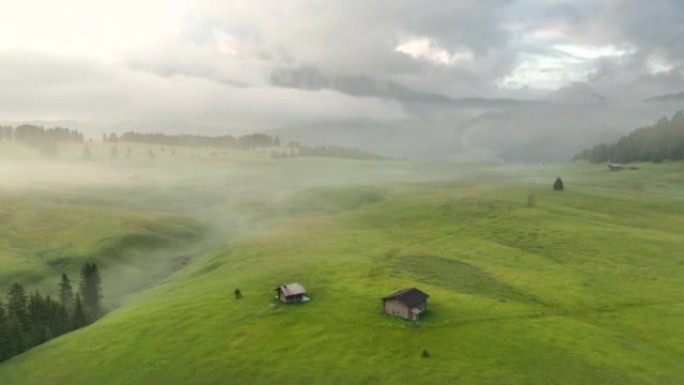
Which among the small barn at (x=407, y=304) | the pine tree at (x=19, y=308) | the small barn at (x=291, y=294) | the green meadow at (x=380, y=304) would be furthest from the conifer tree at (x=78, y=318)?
the small barn at (x=407, y=304)

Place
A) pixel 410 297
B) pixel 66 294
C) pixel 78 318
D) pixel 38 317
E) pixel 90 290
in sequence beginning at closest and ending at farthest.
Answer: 1. pixel 410 297
2. pixel 38 317
3. pixel 78 318
4. pixel 66 294
5. pixel 90 290

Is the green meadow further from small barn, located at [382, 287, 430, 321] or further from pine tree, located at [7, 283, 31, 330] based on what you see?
pine tree, located at [7, 283, 31, 330]

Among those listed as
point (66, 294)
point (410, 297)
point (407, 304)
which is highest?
point (410, 297)

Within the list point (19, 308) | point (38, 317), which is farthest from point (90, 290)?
point (19, 308)

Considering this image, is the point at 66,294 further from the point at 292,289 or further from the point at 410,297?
the point at 410,297

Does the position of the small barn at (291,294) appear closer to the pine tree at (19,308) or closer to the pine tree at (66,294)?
the pine tree at (19,308)

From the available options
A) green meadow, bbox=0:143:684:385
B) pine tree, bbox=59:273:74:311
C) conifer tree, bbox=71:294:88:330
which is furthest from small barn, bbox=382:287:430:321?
pine tree, bbox=59:273:74:311
